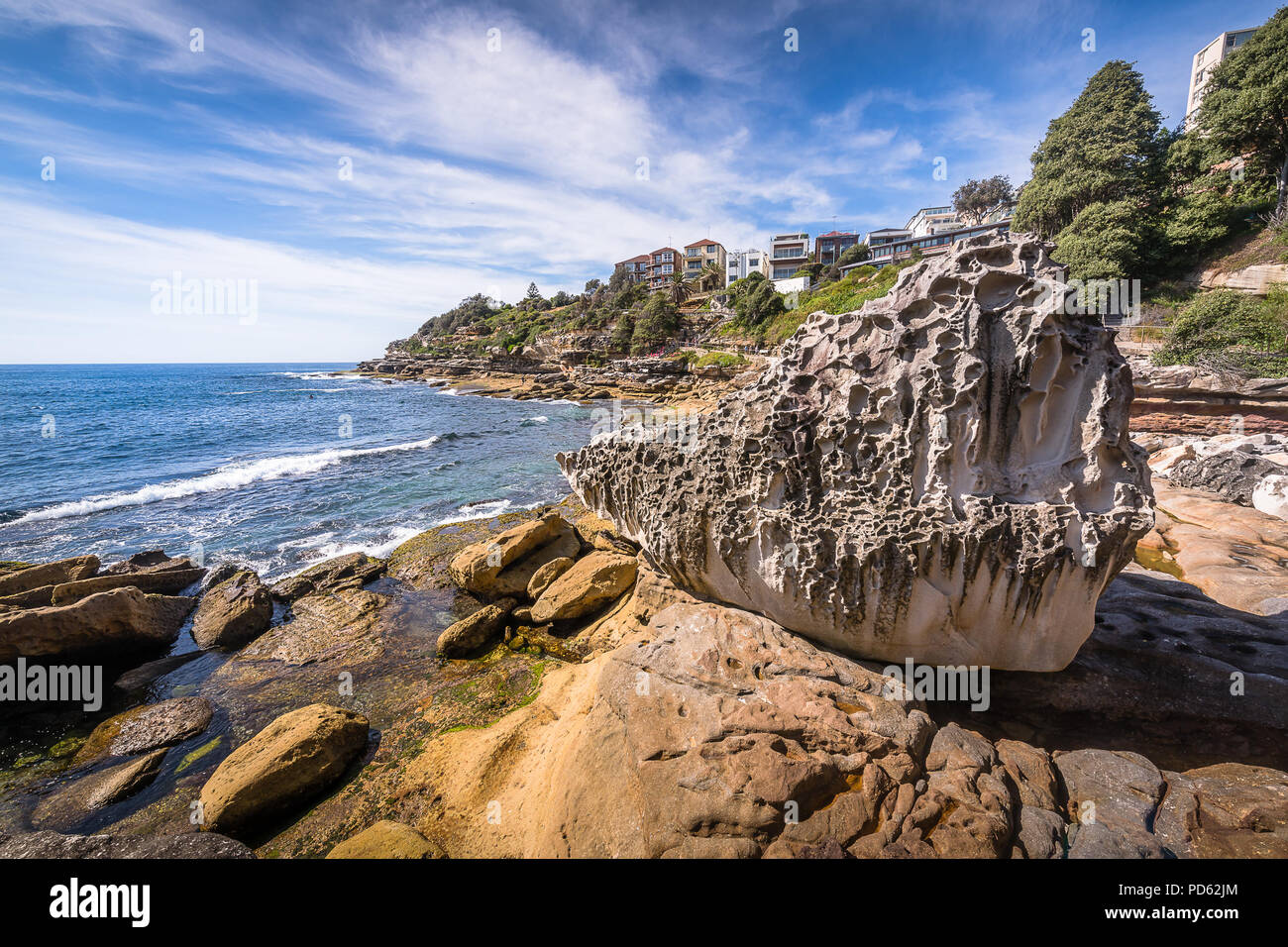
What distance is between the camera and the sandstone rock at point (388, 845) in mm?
4289

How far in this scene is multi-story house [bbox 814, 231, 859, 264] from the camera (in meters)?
63.8

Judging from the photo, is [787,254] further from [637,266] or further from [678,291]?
[637,266]

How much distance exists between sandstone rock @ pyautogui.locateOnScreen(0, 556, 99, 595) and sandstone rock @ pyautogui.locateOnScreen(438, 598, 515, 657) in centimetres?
824

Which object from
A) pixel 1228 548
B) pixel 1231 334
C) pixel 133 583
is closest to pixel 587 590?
pixel 133 583

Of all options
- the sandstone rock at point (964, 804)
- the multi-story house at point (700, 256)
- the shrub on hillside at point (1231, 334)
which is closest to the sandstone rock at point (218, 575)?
the sandstone rock at point (964, 804)

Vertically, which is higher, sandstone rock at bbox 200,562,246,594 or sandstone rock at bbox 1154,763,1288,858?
sandstone rock at bbox 1154,763,1288,858

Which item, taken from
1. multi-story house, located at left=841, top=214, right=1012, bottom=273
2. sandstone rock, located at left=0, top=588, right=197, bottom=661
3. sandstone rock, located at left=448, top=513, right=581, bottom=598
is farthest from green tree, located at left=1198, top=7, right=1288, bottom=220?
sandstone rock, located at left=0, top=588, right=197, bottom=661

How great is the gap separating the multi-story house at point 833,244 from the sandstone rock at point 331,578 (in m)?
68.2

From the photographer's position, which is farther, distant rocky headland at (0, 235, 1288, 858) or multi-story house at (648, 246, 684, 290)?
multi-story house at (648, 246, 684, 290)

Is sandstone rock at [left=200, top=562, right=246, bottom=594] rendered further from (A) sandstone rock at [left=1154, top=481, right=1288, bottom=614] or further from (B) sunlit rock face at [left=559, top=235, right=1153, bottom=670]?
(A) sandstone rock at [left=1154, top=481, right=1288, bottom=614]

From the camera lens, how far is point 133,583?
32.6 feet

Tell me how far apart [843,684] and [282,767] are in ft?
19.9
